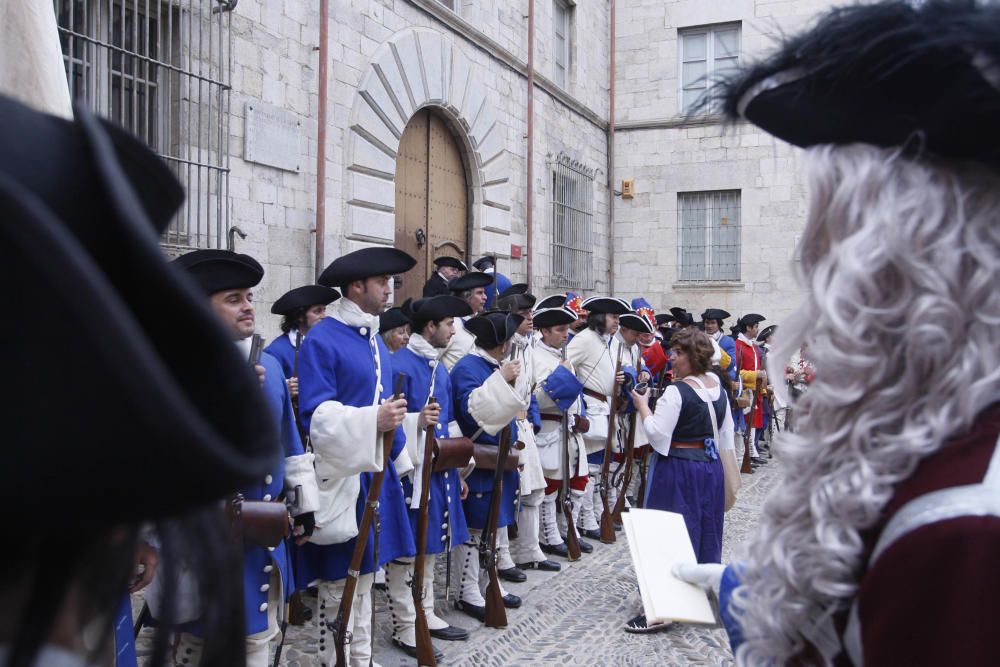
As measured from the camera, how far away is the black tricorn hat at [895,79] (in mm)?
1078

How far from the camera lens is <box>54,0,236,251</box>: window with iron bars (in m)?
6.30

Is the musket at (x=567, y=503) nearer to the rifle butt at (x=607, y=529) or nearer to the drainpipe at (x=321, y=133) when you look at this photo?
the rifle butt at (x=607, y=529)

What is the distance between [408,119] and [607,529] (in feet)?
17.3

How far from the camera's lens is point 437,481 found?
17.3 ft

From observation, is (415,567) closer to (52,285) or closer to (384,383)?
(384,383)

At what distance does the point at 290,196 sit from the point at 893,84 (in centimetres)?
763

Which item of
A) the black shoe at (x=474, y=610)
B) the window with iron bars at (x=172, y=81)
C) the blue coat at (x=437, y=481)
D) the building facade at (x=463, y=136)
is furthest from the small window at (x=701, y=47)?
the black shoe at (x=474, y=610)

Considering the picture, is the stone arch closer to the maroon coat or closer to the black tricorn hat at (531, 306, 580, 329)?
the black tricorn hat at (531, 306, 580, 329)

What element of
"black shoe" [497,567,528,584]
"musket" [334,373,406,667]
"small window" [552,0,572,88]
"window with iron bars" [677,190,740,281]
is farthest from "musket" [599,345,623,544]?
"window with iron bars" [677,190,740,281]

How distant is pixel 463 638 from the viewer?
5348 millimetres

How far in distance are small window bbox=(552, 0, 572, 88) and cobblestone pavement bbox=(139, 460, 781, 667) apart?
413 inches

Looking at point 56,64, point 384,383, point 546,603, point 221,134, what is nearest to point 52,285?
point 56,64

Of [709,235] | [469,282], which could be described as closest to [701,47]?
[709,235]

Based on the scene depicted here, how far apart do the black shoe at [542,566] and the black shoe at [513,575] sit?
32 centimetres
